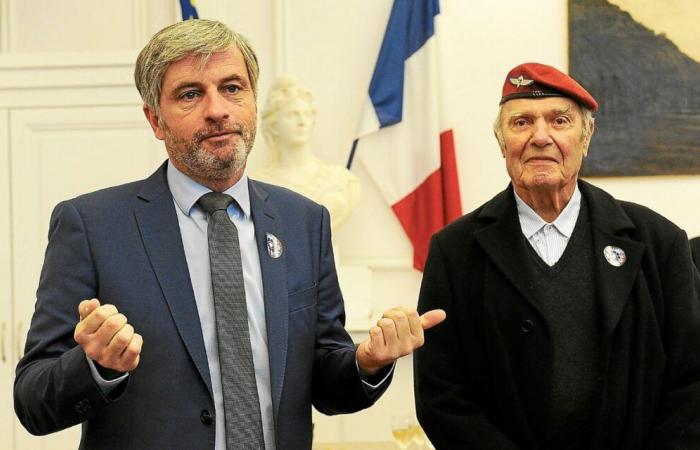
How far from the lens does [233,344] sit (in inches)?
82.4

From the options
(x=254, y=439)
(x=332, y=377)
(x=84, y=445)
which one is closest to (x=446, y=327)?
(x=332, y=377)

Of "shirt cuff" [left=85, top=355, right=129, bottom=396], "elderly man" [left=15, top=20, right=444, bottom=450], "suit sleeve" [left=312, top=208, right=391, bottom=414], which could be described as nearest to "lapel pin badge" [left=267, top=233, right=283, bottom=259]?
"elderly man" [left=15, top=20, right=444, bottom=450]

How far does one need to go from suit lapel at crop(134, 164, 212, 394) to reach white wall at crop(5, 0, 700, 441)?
12.4 ft

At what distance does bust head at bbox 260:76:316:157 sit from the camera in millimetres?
5348

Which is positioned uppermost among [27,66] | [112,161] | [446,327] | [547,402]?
[27,66]

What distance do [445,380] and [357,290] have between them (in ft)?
9.59

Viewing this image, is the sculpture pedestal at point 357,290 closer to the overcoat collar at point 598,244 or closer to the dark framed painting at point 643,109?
the dark framed painting at point 643,109

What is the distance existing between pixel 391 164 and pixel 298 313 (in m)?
3.82

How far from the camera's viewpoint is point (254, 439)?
2080 mm

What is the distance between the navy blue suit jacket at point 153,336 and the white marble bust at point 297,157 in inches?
121

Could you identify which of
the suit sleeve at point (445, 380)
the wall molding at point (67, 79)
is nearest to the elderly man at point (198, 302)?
the suit sleeve at point (445, 380)

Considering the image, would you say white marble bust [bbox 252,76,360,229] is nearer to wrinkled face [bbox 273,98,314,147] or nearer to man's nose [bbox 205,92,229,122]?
wrinkled face [bbox 273,98,314,147]

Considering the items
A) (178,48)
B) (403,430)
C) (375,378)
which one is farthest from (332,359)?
(403,430)

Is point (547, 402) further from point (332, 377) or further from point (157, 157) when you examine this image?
point (157, 157)
